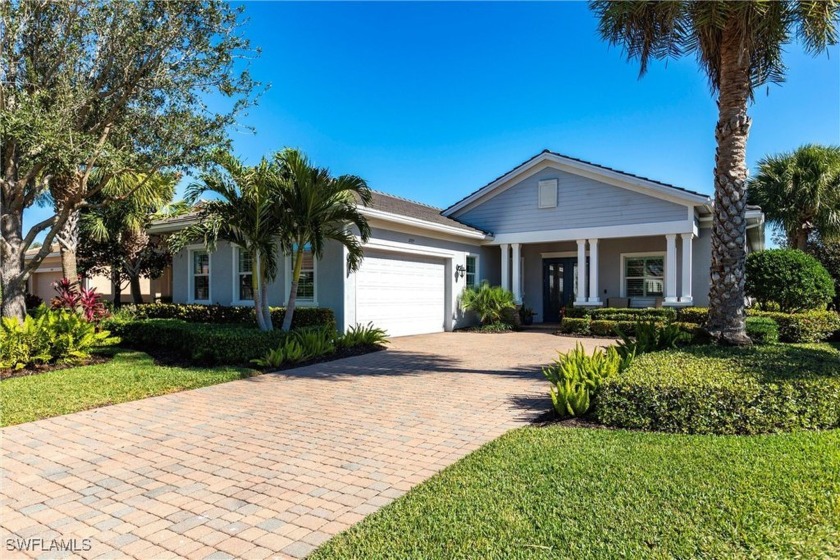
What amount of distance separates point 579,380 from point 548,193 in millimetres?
12800

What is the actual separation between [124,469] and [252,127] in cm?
876

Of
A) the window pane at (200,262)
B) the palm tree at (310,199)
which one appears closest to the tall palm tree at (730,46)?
the palm tree at (310,199)

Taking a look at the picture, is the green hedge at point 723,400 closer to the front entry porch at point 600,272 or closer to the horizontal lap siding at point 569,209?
the front entry porch at point 600,272

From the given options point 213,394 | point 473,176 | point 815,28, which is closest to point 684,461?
point 213,394

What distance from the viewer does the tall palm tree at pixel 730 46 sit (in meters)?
7.57

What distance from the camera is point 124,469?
451 cm

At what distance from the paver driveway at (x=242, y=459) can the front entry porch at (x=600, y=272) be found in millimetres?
9960

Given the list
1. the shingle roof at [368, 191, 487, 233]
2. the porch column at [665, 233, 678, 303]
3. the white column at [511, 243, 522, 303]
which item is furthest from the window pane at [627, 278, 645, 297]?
the shingle roof at [368, 191, 487, 233]

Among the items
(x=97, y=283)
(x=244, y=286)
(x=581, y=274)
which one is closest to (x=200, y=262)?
(x=244, y=286)

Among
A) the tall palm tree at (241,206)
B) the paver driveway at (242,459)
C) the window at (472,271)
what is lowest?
the paver driveway at (242,459)

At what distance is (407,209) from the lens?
58.0ft

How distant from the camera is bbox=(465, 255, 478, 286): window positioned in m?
18.8

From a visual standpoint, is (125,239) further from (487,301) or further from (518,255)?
(518,255)

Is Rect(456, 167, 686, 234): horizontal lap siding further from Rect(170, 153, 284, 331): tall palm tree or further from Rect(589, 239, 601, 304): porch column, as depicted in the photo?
Rect(170, 153, 284, 331): tall palm tree
